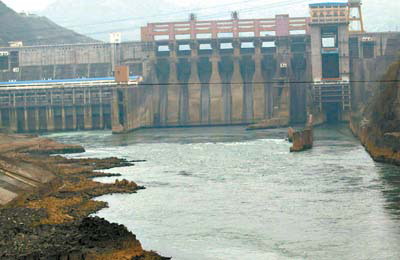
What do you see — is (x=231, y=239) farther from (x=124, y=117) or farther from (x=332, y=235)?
(x=124, y=117)

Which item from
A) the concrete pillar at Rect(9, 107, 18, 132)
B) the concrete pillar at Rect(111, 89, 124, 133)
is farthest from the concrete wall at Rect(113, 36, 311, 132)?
the concrete pillar at Rect(9, 107, 18, 132)

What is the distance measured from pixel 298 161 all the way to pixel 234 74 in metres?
60.6

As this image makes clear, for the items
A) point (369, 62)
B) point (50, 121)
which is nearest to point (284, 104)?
point (369, 62)

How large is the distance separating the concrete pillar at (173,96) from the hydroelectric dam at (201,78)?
0.15 meters

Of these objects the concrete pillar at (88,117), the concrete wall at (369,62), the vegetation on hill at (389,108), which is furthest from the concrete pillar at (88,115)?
the vegetation on hill at (389,108)

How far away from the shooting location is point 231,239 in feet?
141

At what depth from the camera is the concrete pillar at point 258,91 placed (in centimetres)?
13075

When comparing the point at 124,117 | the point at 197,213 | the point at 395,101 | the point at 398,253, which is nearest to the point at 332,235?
the point at 398,253

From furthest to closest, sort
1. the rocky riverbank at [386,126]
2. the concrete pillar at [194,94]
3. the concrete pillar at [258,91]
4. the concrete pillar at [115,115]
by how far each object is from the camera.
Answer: the concrete pillar at [194,94]
the concrete pillar at [258,91]
the concrete pillar at [115,115]
the rocky riverbank at [386,126]

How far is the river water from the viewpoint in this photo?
4128 centimetres

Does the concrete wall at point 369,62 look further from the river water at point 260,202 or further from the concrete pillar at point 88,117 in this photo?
the concrete pillar at point 88,117

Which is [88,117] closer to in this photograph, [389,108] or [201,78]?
[201,78]

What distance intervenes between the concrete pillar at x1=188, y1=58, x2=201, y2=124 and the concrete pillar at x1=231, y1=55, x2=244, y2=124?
17.3 ft

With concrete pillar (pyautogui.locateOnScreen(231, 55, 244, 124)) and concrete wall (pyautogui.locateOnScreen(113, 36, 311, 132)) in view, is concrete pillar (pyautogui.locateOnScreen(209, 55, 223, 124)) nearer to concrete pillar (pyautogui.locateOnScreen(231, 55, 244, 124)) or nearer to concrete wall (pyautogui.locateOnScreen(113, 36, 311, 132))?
concrete wall (pyautogui.locateOnScreen(113, 36, 311, 132))
